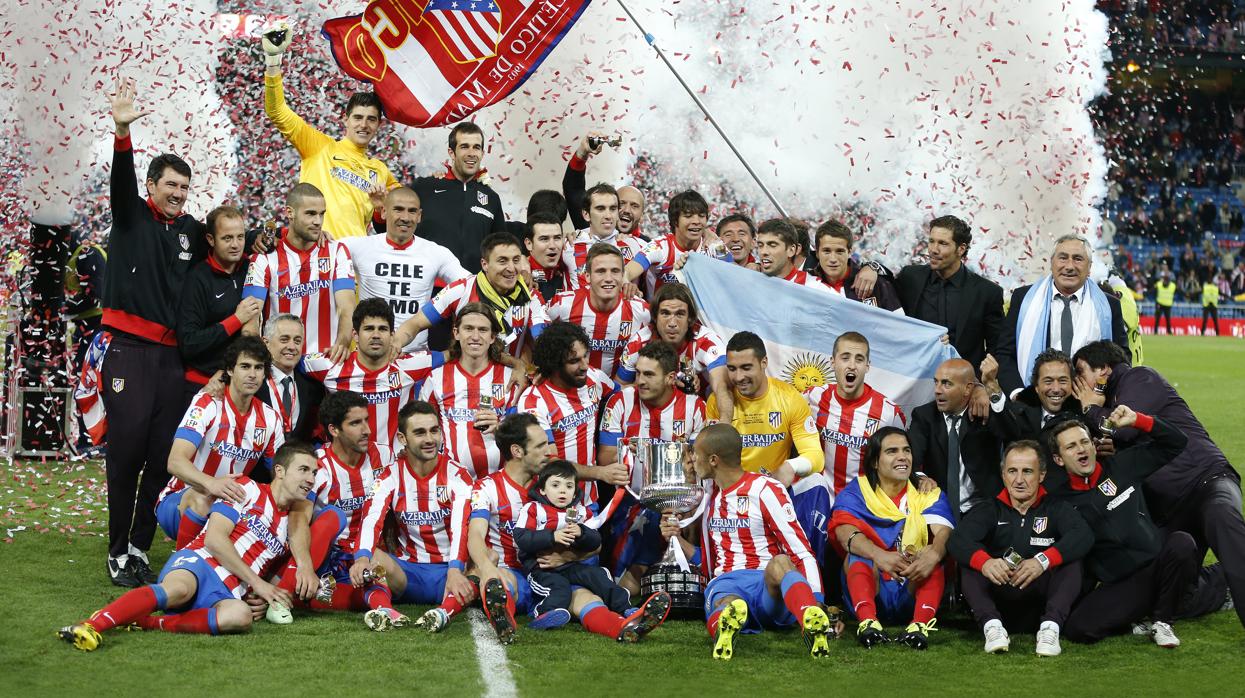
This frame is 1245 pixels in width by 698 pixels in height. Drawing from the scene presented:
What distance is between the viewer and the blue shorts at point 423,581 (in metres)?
6.85

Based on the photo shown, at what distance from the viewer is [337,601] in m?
6.75

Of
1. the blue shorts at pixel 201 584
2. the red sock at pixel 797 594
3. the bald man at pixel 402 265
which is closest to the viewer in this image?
the red sock at pixel 797 594

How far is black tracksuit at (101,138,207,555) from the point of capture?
7344 millimetres

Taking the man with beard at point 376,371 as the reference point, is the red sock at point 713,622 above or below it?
below

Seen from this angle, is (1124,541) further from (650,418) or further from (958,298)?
(650,418)

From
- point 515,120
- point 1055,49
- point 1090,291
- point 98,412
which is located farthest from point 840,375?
point 1055,49

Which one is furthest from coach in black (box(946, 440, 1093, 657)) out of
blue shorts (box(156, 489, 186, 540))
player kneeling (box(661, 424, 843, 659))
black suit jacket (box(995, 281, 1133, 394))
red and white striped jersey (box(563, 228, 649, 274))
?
blue shorts (box(156, 489, 186, 540))

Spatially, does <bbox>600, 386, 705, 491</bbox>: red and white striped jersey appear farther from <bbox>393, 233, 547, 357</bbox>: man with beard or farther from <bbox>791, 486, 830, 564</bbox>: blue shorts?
<bbox>791, 486, 830, 564</bbox>: blue shorts

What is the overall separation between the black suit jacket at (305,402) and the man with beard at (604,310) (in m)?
1.30

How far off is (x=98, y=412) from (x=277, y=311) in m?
1.74

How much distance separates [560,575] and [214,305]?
2.41 m

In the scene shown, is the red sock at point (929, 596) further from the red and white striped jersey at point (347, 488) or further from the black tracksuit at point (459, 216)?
the black tracksuit at point (459, 216)

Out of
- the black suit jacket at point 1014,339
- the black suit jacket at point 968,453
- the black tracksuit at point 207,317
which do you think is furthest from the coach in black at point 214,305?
the black suit jacket at point 1014,339

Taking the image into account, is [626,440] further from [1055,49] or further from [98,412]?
[1055,49]
